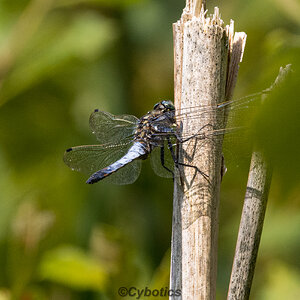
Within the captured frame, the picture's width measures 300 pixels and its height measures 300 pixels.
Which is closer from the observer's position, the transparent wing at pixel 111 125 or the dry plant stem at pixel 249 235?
the dry plant stem at pixel 249 235

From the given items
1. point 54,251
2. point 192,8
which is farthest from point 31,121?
point 192,8

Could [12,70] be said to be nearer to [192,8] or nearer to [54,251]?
[54,251]

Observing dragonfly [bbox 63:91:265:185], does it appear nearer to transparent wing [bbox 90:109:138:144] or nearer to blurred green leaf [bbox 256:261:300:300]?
transparent wing [bbox 90:109:138:144]

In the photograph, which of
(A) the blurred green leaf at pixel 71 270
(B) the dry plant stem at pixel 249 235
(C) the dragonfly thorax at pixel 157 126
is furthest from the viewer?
(A) the blurred green leaf at pixel 71 270

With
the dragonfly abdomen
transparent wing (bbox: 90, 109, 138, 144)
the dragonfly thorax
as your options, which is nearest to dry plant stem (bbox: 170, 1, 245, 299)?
the dragonfly thorax

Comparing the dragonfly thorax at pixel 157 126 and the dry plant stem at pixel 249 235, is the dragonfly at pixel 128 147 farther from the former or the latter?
the dry plant stem at pixel 249 235

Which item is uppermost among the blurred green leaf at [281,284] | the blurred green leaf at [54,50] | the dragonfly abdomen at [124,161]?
the blurred green leaf at [54,50]

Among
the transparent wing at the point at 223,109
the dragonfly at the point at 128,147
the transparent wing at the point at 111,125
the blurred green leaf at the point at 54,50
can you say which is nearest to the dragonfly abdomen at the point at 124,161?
the dragonfly at the point at 128,147
